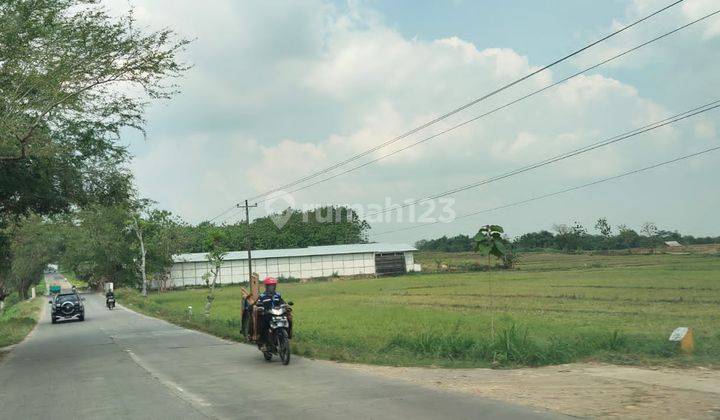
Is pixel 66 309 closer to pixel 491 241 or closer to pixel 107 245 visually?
pixel 491 241

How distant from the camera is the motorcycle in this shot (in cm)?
1488

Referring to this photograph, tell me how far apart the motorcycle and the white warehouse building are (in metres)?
80.4

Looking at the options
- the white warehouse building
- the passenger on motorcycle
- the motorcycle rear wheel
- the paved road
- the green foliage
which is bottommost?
the paved road

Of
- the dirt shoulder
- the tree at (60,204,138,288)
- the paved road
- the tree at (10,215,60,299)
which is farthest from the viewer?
the tree at (60,204,138,288)

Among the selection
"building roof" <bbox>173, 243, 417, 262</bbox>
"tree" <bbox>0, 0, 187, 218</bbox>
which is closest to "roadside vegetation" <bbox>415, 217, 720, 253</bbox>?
"building roof" <bbox>173, 243, 417, 262</bbox>

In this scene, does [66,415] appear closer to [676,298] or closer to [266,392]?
Answer: [266,392]

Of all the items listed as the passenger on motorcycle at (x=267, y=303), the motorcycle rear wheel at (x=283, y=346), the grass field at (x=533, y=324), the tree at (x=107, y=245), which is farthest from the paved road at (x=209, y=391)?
the tree at (x=107, y=245)

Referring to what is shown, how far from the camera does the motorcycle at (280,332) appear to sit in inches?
586

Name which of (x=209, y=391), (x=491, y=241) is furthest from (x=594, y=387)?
(x=209, y=391)

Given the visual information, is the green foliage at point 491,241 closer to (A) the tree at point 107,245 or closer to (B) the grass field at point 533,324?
(B) the grass field at point 533,324

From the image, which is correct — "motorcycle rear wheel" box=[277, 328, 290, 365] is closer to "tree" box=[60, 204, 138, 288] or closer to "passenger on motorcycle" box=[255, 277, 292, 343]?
"passenger on motorcycle" box=[255, 277, 292, 343]

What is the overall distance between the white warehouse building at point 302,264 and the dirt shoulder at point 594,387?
83.1 metres

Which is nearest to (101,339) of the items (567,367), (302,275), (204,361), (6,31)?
(204,361)

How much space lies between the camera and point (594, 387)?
1036 cm
